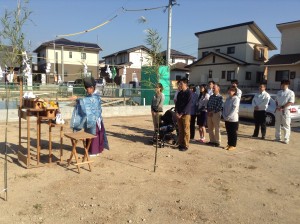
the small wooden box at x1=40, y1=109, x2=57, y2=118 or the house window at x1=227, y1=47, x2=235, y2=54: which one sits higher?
the house window at x1=227, y1=47, x2=235, y2=54

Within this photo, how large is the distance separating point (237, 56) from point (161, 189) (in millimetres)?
33144

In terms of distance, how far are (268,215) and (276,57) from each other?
30.5 metres

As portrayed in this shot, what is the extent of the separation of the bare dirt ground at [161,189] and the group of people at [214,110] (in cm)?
71

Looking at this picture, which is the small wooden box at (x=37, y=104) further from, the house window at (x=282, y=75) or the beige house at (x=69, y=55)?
the beige house at (x=69, y=55)

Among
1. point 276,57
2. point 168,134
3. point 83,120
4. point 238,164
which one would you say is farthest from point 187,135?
point 276,57

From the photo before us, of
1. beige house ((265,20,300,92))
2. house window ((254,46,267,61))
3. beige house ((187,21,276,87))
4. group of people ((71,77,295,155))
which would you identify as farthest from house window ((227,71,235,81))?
group of people ((71,77,295,155))

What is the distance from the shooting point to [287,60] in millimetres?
28750

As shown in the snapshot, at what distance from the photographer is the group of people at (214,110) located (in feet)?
24.1

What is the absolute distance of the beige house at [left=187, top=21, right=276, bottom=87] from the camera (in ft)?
111

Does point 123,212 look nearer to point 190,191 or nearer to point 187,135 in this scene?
point 190,191

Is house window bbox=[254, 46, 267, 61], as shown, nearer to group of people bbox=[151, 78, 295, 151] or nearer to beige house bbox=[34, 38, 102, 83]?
beige house bbox=[34, 38, 102, 83]

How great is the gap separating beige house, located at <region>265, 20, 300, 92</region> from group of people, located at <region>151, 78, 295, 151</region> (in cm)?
2131

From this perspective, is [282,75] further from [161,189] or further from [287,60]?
[161,189]

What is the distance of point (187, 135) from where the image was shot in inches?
294
